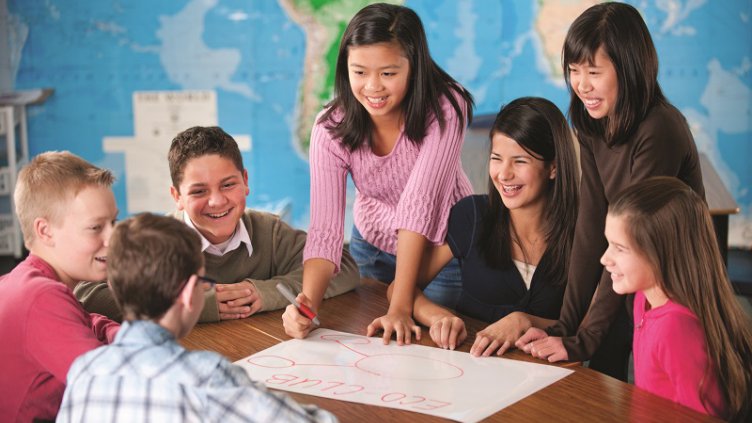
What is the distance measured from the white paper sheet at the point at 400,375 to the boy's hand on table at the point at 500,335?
24mm

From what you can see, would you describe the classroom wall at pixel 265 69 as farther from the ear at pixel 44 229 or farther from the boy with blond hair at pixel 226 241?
the ear at pixel 44 229

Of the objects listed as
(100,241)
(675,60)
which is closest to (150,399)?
(100,241)

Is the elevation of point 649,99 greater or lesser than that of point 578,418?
greater

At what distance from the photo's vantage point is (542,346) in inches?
52.6

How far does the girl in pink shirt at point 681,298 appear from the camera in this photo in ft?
3.88

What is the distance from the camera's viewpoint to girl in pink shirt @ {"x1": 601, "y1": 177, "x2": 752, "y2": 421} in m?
1.18

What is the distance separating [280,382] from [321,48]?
360 centimetres

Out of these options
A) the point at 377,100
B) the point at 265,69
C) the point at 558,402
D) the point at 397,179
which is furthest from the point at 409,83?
the point at 265,69

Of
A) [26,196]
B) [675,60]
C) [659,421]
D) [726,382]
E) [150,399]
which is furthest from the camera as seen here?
[675,60]

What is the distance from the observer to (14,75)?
468 cm

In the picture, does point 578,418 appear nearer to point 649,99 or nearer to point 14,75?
point 649,99

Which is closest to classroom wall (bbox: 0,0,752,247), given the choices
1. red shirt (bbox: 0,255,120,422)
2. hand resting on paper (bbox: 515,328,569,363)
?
hand resting on paper (bbox: 515,328,569,363)

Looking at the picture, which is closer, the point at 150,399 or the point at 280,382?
the point at 150,399

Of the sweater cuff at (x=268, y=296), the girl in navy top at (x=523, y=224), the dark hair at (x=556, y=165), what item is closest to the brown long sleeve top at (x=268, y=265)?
the sweater cuff at (x=268, y=296)
